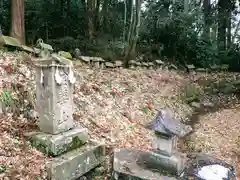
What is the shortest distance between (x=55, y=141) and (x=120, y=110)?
3.54 meters

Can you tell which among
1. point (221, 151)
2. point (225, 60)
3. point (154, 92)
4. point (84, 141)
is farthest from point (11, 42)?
point (225, 60)

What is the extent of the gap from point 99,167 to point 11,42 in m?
4.24

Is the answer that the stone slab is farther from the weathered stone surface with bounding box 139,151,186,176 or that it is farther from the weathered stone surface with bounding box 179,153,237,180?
the weathered stone surface with bounding box 179,153,237,180

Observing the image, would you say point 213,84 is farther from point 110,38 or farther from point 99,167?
point 99,167

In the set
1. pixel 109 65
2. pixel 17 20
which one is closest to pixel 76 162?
pixel 17 20

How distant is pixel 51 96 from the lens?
446 centimetres

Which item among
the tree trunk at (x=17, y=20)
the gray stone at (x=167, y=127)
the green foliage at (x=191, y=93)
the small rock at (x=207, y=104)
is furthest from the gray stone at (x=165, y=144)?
the small rock at (x=207, y=104)

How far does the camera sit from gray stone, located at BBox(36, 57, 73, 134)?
4441 millimetres

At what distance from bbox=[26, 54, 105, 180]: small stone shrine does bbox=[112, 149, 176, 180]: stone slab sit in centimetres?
46

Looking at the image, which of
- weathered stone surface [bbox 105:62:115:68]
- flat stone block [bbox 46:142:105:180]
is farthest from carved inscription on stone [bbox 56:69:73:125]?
weathered stone surface [bbox 105:62:115:68]

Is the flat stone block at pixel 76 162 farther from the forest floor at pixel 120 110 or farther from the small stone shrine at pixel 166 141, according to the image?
the small stone shrine at pixel 166 141

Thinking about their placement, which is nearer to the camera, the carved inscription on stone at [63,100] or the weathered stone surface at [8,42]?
the carved inscription on stone at [63,100]

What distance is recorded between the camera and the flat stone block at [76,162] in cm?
411

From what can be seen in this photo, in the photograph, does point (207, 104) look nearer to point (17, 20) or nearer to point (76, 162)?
point (17, 20)
